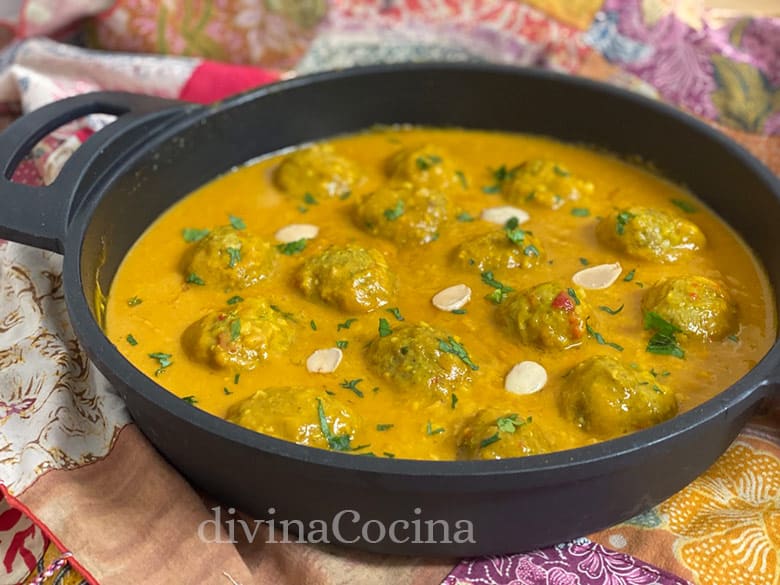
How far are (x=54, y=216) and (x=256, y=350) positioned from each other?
0.71 metres

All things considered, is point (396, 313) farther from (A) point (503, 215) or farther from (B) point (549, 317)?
(A) point (503, 215)

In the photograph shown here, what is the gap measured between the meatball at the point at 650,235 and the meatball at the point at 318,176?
3.09ft

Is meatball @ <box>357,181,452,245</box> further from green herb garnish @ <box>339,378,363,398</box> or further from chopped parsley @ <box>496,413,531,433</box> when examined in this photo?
chopped parsley @ <box>496,413,531,433</box>

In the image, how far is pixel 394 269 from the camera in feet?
10.3

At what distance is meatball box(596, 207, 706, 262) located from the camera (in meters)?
3.12

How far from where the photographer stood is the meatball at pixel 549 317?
8.95 ft

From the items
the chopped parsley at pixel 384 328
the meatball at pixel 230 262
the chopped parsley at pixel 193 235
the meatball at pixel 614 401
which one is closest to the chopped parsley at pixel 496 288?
the chopped parsley at pixel 384 328

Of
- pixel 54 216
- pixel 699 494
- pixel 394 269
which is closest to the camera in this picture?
pixel 699 494

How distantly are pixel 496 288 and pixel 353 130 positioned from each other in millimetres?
1239

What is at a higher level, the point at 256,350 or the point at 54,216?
the point at 54,216

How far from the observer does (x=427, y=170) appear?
11.5 feet

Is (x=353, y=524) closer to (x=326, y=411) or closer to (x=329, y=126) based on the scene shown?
(x=326, y=411)

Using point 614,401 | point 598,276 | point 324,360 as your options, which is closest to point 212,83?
point 324,360

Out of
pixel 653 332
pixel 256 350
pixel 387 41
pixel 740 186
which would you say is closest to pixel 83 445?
pixel 256 350
